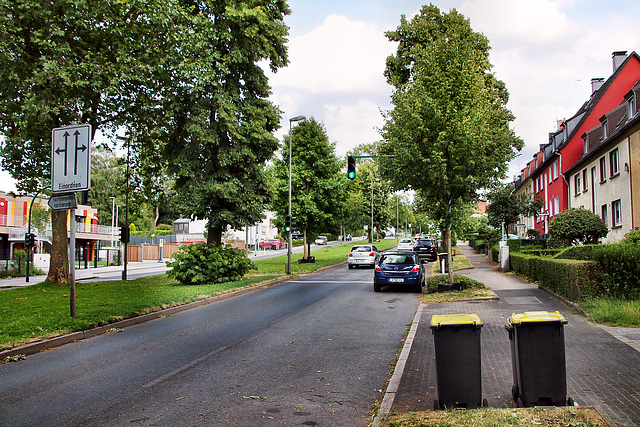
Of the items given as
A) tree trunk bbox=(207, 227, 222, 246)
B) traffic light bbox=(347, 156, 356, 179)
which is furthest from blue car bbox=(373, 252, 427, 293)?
tree trunk bbox=(207, 227, 222, 246)

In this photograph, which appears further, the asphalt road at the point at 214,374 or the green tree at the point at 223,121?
the green tree at the point at 223,121

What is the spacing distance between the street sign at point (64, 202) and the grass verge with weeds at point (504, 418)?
8.15 m

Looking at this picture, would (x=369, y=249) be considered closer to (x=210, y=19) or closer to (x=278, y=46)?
(x=278, y=46)

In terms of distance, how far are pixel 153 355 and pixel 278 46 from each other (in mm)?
18046

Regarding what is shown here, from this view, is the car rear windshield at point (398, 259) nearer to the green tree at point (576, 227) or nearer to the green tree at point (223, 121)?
the green tree at point (223, 121)

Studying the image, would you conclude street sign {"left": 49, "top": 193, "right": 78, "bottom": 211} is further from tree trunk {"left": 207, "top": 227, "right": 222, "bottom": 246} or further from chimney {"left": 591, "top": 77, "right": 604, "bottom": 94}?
chimney {"left": 591, "top": 77, "right": 604, "bottom": 94}

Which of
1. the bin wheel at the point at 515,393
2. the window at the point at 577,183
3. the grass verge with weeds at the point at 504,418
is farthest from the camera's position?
the window at the point at 577,183

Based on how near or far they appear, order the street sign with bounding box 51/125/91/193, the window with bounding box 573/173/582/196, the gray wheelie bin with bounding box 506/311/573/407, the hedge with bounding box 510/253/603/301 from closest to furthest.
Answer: the gray wheelie bin with bounding box 506/311/573/407 < the street sign with bounding box 51/125/91/193 < the hedge with bounding box 510/253/603/301 < the window with bounding box 573/173/582/196

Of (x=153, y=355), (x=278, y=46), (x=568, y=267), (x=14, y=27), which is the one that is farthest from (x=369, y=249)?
(x=153, y=355)

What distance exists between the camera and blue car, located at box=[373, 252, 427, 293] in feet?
57.4

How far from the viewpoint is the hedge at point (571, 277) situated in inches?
A: 448

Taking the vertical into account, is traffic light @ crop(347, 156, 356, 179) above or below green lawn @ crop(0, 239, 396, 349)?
above

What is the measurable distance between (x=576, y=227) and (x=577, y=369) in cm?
1832

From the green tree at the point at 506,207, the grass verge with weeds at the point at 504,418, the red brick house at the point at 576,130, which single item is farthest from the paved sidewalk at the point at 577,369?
the red brick house at the point at 576,130
